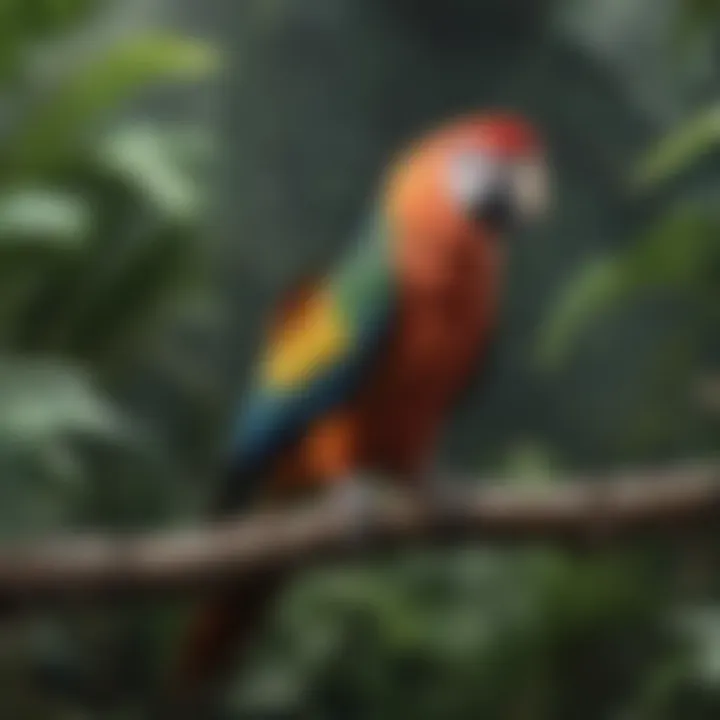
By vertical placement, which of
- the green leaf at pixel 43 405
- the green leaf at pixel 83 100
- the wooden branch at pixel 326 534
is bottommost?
the wooden branch at pixel 326 534

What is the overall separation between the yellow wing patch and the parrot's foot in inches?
3.1

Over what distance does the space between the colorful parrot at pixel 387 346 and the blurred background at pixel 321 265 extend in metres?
0.07

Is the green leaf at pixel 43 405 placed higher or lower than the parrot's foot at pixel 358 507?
higher

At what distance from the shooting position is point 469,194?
100cm

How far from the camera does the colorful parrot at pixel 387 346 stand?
39.7 inches

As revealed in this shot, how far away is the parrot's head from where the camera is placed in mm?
998

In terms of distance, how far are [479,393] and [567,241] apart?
0.14m

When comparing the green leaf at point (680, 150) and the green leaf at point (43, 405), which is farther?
the green leaf at point (680, 150)

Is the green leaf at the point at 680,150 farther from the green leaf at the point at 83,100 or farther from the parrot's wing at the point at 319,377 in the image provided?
the green leaf at the point at 83,100

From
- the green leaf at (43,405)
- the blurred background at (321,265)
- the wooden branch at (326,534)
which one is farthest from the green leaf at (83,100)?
the wooden branch at (326,534)

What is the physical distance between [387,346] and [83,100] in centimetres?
25

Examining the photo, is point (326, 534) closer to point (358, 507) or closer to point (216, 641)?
point (358, 507)

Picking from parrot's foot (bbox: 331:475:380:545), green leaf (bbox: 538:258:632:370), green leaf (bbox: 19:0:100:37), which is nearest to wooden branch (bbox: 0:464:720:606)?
parrot's foot (bbox: 331:475:380:545)

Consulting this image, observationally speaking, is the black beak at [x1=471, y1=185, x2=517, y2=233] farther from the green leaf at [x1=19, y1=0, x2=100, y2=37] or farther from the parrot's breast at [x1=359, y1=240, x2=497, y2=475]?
the green leaf at [x1=19, y1=0, x2=100, y2=37]
